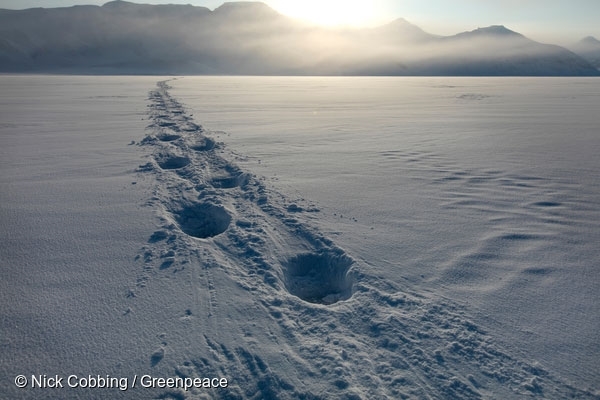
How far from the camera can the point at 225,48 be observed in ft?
400

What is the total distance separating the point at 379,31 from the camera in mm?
170750

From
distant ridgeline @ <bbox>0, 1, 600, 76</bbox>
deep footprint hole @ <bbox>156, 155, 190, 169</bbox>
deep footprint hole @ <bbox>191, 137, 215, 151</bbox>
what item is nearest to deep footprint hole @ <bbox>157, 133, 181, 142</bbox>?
deep footprint hole @ <bbox>191, 137, 215, 151</bbox>

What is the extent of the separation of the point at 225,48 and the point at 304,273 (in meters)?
132

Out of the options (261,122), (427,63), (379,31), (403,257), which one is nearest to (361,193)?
(403,257)

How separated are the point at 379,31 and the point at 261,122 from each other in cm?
18172

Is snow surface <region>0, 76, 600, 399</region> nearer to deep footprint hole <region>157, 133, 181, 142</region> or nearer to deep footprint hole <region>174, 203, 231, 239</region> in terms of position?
deep footprint hole <region>174, 203, 231, 239</region>

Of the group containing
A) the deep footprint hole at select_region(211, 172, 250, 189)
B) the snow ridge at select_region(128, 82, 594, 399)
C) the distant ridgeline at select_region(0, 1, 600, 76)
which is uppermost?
the distant ridgeline at select_region(0, 1, 600, 76)

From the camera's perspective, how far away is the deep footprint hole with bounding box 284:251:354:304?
9.92 feet

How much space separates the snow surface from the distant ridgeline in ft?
311

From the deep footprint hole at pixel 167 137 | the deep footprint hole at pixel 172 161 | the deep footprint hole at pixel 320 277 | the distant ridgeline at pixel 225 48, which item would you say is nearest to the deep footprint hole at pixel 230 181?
the deep footprint hole at pixel 172 161

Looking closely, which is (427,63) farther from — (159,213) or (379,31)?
(159,213)

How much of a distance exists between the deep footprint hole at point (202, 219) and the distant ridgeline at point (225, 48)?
312 feet

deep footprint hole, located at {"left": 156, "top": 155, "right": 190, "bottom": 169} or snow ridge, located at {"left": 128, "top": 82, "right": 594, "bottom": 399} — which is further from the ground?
deep footprint hole, located at {"left": 156, "top": 155, "right": 190, "bottom": 169}

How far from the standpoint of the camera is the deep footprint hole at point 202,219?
4.02m
